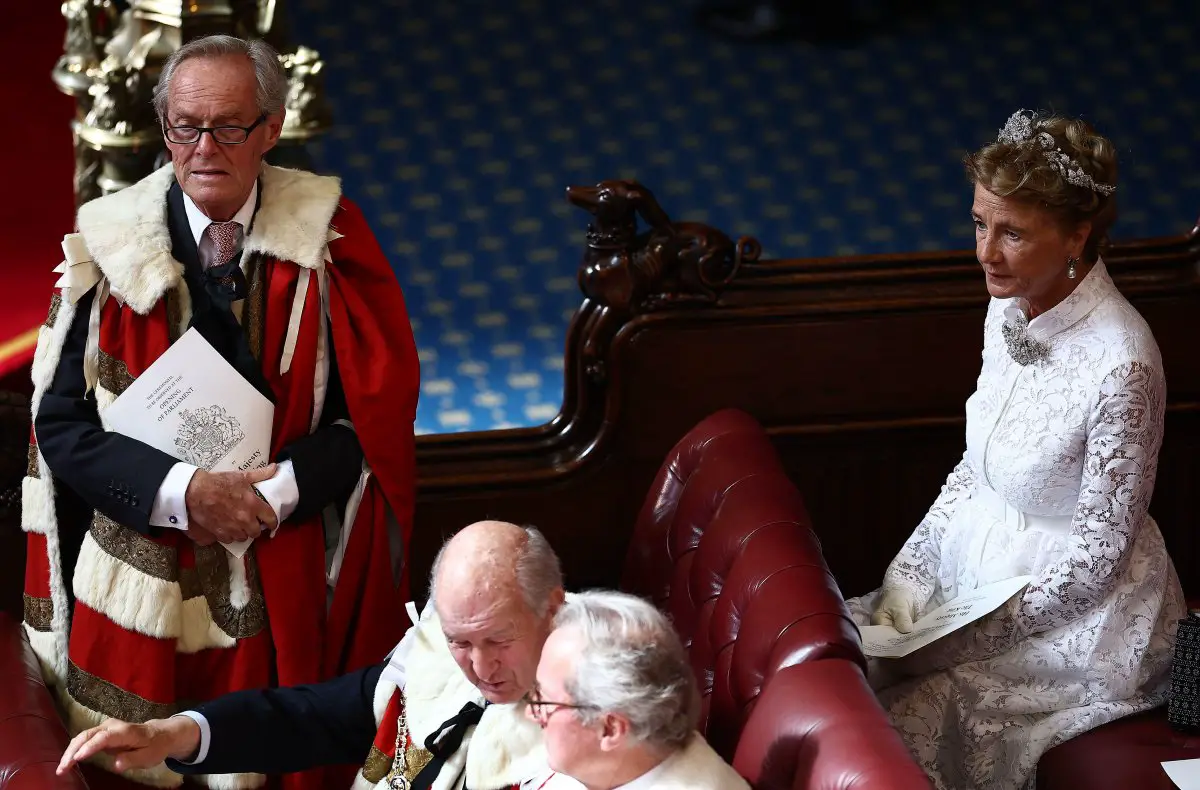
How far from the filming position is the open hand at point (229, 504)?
8.49 feet

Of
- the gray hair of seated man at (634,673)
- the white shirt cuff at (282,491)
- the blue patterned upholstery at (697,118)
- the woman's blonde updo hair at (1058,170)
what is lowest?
the blue patterned upholstery at (697,118)

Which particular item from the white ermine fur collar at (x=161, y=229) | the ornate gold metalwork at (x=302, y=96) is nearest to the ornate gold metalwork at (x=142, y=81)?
the ornate gold metalwork at (x=302, y=96)

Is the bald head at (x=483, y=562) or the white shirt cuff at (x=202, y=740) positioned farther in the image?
the white shirt cuff at (x=202, y=740)

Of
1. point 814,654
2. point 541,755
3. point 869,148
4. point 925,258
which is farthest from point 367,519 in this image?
point 869,148

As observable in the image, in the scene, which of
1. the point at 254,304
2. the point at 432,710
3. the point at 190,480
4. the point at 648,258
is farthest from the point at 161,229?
the point at 648,258

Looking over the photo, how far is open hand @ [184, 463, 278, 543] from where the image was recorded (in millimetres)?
2588

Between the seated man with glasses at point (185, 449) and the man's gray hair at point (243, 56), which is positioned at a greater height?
the man's gray hair at point (243, 56)

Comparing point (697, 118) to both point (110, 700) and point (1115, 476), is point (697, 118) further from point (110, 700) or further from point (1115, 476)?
point (110, 700)

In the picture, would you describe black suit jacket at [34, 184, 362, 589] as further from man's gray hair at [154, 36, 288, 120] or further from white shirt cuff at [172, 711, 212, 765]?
white shirt cuff at [172, 711, 212, 765]

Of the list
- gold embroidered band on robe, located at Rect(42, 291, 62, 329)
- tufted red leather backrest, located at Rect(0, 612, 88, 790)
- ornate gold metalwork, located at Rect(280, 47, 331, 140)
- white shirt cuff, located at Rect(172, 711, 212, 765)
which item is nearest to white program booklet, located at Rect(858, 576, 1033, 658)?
white shirt cuff, located at Rect(172, 711, 212, 765)

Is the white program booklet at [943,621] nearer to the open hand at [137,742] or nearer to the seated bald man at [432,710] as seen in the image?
the seated bald man at [432,710]

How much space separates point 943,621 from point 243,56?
4.96 feet

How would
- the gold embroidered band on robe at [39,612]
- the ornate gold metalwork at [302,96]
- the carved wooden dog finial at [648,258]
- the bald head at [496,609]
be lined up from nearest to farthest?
the bald head at [496,609]
the gold embroidered band on robe at [39,612]
the carved wooden dog finial at [648,258]
the ornate gold metalwork at [302,96]

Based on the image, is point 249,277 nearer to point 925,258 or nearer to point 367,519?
point 367,519
